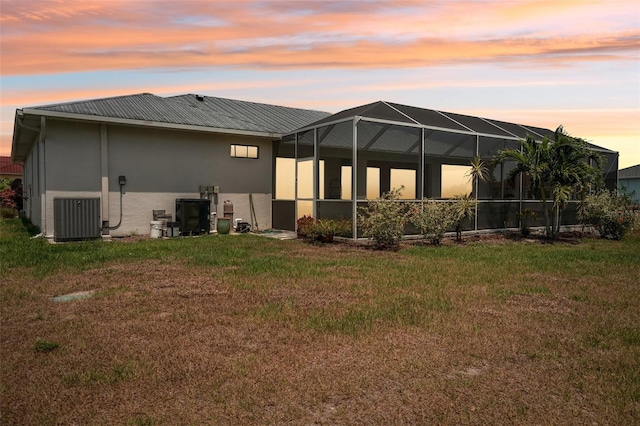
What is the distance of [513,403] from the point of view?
10.2ft

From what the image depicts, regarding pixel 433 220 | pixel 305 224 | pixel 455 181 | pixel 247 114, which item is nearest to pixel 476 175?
pixel 455 181

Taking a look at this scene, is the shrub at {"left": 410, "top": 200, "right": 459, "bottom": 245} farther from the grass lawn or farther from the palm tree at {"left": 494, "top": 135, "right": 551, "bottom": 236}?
the grass lawn

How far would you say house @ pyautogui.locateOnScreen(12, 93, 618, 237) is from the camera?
40.1 feet

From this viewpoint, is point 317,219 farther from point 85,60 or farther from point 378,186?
point 85,60

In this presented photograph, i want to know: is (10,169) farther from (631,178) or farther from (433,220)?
(631,178)

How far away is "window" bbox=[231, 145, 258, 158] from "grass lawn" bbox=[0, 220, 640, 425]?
291 inches

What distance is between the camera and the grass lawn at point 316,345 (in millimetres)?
3006

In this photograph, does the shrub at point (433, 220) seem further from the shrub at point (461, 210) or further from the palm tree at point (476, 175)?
the palm tree at point (476, 175)

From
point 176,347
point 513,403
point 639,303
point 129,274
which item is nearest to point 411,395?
point 513,403

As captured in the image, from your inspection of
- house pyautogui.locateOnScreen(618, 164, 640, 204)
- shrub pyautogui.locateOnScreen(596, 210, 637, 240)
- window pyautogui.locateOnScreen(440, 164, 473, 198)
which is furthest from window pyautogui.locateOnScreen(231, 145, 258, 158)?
house pyautogui.locateOnScreen(618, 164, 640, 204)

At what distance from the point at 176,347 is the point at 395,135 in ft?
34.9

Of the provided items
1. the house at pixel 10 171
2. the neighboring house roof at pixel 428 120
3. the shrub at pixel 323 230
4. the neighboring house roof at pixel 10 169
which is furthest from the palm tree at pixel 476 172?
the neighboring house roof at pixel 10 169

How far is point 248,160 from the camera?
50.1ft

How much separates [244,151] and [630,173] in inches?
1426
